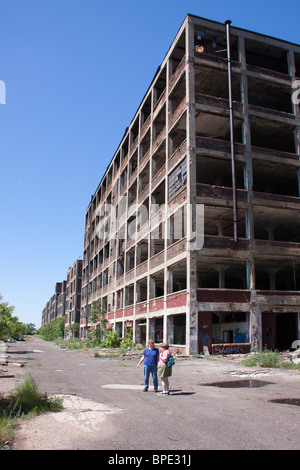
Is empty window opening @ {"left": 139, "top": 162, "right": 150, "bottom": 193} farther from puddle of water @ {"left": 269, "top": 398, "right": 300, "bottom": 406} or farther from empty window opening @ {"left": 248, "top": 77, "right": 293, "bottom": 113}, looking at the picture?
puddle of water @ {"left": 269, "top": 398, "right": 300, "bottom": 406}

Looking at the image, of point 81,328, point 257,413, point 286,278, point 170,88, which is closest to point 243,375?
point 257,413

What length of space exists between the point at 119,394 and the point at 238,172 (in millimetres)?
21188

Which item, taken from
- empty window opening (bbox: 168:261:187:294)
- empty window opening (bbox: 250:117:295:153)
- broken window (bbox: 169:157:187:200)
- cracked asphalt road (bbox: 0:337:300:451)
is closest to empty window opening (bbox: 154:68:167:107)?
empty window opening (bbox: 250:117:295:153)

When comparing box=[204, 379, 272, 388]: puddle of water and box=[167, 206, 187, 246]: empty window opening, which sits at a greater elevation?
box=[167, 206, 187, 246]: empty window opening

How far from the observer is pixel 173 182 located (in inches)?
1038

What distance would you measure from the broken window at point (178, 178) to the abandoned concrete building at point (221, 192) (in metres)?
0.08

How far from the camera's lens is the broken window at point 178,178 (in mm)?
24333

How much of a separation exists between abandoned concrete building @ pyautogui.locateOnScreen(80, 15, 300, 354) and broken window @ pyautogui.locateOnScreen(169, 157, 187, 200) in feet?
0.25

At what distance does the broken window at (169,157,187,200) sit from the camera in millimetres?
24333

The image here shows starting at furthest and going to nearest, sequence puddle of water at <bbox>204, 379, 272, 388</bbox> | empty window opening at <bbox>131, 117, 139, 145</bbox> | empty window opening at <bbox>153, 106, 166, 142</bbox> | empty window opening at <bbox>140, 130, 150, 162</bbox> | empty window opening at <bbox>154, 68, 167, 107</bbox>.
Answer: empty window opening at <bbox>131, 117, 139, 145</bbox>, empty window opening at <bbox>140, 130, 150, 162</bbox>, empty window opening at <bbox>154, 68, 167, 107</bbox>, empty window opening at <bbox>153, 106, 166, 142</bbox>, puddle of water at <bbox>204, 379, 272, 388</bbox>

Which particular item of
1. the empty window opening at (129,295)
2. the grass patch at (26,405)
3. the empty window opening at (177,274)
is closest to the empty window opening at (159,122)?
the empty window opening at (177,274)

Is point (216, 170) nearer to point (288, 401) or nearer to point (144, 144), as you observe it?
point (144, 144)

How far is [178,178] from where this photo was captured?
25.5 m
